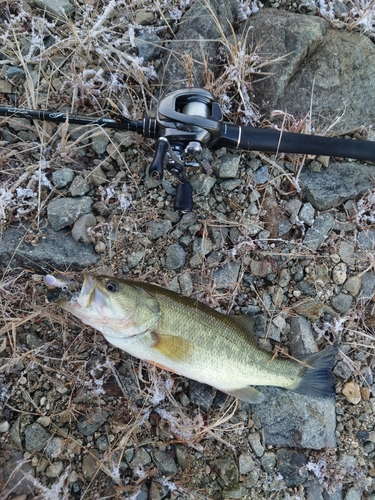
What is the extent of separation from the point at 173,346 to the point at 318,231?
1.70 m

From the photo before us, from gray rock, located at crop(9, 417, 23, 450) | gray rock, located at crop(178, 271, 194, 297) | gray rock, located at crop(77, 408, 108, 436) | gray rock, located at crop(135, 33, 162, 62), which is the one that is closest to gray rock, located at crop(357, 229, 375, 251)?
gray rock, located at crop(178, 271, 194, 297)

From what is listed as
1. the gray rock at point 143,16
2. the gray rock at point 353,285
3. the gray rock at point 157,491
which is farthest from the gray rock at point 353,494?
the gray rock at point 143,16

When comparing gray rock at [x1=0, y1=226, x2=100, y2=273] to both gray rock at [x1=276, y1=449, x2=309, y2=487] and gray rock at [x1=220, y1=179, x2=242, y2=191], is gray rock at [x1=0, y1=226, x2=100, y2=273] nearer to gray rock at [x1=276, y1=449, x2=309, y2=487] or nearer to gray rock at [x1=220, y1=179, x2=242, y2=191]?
gray rock at [x1=220, y1=179, x2=242, y2=191]

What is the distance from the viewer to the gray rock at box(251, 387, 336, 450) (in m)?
3.42

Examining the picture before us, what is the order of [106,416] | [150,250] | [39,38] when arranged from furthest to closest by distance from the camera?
[39,38]
[150,250]
[106,416]

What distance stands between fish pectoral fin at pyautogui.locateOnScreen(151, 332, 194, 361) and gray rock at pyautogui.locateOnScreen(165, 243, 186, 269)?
74 cm

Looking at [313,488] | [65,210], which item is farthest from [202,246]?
[313,488]

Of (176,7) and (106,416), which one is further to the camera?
(176,7)

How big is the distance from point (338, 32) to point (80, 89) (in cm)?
249

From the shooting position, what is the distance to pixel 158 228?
3.64 m

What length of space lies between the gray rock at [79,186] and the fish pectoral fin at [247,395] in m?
2.03

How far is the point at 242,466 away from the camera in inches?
132

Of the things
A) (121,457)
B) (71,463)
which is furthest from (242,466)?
(71,463)

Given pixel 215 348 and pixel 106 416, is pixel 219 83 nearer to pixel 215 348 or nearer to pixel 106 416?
pixel 215 348
